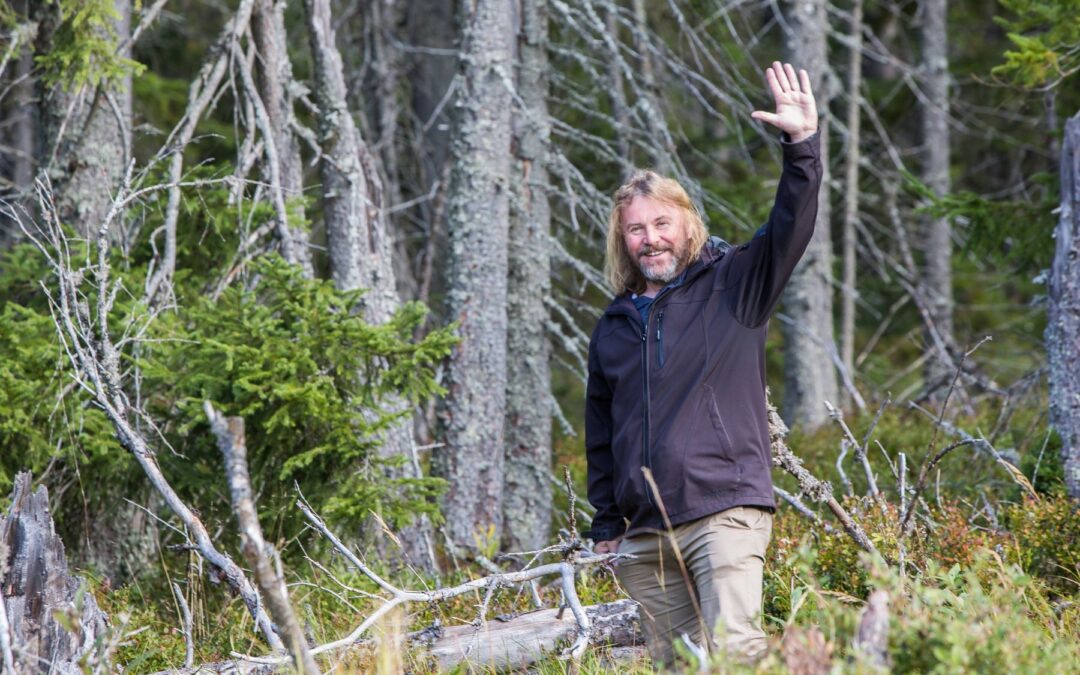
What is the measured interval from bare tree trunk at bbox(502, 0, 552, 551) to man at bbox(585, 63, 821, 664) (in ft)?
13.0

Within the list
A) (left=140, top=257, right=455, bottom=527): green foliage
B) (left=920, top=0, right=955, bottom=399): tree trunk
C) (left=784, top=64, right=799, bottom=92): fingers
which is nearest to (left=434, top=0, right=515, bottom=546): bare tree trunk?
(left=140, top=257, right=455, bottom=527): green foliage

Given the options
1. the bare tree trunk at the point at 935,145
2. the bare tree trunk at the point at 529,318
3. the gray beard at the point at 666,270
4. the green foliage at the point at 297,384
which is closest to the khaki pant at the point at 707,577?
the gray beard at the point at 666,270

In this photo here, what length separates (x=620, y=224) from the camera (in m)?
4.55

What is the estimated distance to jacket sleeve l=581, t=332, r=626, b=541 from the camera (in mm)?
4379

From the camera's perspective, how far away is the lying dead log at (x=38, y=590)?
4.43 m

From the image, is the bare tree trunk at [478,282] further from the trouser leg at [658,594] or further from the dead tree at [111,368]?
the trouser leg at [658,594]

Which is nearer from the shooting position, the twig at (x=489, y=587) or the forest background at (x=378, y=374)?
the twig at (x=489, y=587)

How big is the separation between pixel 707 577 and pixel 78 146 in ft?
18.0

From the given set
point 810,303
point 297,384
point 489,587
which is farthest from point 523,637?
point 810,303

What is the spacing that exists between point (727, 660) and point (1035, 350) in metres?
10.1

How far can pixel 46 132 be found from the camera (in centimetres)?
740

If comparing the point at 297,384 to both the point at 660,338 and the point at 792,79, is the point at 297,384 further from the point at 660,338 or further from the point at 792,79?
the point at 792,79

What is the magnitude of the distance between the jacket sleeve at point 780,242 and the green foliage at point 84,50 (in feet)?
14.7

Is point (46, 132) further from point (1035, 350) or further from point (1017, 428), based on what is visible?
point (1035, 350)
